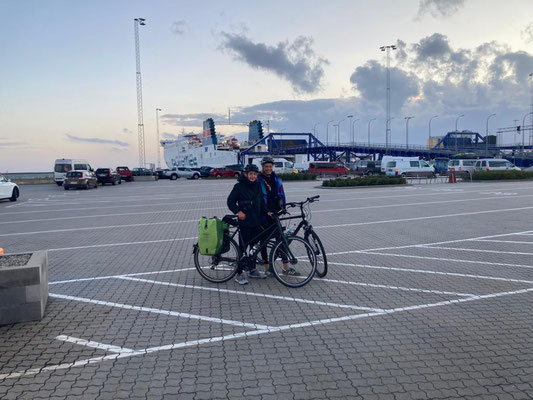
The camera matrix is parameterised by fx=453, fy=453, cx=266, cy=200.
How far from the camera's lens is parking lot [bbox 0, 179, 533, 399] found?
11.8 ft

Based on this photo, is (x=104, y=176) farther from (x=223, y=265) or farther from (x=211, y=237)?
(x=211, y=237)

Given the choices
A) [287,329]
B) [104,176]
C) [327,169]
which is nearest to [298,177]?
[327,169]

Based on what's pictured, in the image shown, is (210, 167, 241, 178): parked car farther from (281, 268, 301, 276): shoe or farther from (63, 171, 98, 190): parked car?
(281, 268, 301, 276): shoe

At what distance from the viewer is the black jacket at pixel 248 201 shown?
629 cm

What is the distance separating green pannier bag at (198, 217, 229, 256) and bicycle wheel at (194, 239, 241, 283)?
0.67ft

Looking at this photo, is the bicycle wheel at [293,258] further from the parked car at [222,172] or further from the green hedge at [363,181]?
the parked car at [222,172]

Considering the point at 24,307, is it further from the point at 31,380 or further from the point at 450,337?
the point at 450,337

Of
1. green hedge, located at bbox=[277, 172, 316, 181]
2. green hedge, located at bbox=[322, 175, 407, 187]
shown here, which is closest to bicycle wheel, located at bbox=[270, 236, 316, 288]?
green hedge, located at bbox=[322, 175, 407, 187]

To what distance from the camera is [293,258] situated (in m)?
6.32

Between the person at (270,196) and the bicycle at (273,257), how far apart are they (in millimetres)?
47

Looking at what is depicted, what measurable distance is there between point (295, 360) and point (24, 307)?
10.2ft

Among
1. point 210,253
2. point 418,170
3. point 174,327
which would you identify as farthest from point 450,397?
point 418,170

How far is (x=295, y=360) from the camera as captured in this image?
158 inches

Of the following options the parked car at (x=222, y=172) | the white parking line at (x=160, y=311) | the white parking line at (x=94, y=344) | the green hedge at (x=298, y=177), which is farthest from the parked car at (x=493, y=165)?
the white parking line at (x=94, y=344)
